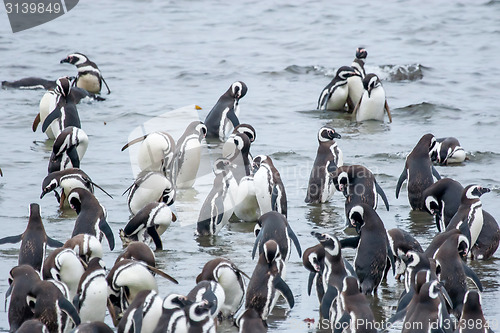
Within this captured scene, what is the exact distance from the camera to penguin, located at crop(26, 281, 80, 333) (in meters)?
5.09

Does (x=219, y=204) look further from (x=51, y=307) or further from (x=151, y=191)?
(x=51, y=307)

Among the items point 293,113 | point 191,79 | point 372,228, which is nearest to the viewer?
point 372,228

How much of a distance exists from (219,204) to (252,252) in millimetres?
1008

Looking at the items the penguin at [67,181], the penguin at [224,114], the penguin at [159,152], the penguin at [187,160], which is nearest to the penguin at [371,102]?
the penguin at [224,114]

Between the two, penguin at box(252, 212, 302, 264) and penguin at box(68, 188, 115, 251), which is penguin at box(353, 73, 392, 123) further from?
penguin at box(68, 188, 115, 251)

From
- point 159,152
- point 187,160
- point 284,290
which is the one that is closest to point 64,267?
point 284,290

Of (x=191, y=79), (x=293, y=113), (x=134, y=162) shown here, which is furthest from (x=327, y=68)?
(x=134, y=162)

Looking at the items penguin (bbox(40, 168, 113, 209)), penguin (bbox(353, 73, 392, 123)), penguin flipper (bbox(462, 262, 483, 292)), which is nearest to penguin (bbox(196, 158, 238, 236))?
penguin (bbox(40, 168, 113, 209))

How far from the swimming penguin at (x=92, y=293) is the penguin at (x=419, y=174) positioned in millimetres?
3685

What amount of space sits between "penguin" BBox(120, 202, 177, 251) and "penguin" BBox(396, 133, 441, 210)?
2462 millimetres

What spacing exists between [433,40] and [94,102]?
932 centimetres

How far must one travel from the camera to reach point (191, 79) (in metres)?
15.8

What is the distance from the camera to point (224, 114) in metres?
10.8

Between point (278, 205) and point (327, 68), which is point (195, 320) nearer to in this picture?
point (278, 205)
